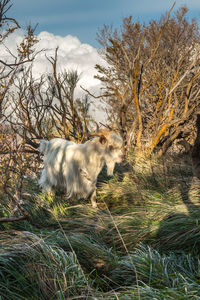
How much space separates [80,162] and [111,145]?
0.62 metres

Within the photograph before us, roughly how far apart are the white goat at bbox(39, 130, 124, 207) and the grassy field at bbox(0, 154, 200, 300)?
0.28 m

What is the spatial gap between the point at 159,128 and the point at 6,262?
5713 mm

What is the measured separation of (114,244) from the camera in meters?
3.29

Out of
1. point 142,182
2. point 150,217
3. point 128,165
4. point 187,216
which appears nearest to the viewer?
point 187,216

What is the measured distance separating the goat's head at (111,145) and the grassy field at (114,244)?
0.65 metres

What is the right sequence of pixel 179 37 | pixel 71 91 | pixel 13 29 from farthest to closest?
1. pixel 179 37
2. pixel 71 91
3. pixel 13 29

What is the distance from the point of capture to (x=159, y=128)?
7.48 m

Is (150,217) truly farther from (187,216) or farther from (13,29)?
(13,29)

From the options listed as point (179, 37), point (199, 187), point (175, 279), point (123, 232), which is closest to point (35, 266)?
point (175, 279)

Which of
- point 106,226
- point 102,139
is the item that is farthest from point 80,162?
point 106,226

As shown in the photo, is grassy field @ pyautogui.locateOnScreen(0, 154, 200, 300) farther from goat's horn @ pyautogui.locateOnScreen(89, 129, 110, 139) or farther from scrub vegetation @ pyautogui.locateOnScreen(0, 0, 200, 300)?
goat's horn @ pyautogui.locateOnScreen(89, 129, 110, 139)

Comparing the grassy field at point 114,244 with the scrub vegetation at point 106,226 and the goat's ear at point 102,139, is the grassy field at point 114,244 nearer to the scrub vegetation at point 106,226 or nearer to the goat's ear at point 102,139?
the scrub vegetation at point 106,226

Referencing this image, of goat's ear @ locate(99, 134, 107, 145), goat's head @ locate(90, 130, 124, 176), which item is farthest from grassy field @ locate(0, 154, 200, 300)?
goat's ear @ locate(99, 134, 107, 145)

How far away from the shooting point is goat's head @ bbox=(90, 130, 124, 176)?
479cm
